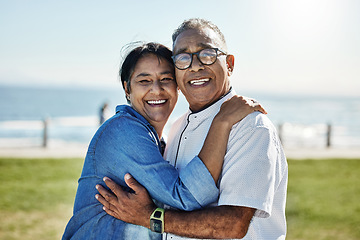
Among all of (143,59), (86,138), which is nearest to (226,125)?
(143,59)

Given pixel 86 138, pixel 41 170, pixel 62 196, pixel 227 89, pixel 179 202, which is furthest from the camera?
pixel 86 138

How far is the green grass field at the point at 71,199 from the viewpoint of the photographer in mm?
6551

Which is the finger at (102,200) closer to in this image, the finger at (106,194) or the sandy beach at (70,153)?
the finger at (106,194)

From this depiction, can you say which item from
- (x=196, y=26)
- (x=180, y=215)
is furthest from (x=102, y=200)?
(x=196, y=26)

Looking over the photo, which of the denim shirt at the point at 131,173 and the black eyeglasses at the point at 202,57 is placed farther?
the black eyeglasses at the point at 202,57

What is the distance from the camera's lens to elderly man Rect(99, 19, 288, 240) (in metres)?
2.27

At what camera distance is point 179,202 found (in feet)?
7.93

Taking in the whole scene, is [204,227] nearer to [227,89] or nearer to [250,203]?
[250,203]

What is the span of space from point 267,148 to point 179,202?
2.16 feet

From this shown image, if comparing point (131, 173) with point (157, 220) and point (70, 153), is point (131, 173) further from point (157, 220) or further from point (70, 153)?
point (70, 153)

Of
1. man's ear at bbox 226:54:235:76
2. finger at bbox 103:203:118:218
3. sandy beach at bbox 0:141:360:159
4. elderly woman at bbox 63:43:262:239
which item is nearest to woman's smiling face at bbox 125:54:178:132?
elderly woman at bbox 63:43:262:239

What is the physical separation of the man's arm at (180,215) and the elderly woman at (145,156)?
0.19 ft

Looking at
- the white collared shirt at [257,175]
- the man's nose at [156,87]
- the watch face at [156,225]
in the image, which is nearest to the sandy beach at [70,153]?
the man's nose at [156,87]

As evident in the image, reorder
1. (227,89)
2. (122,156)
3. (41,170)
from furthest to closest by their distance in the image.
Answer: (41,170) < (227,89) < (122,156)
